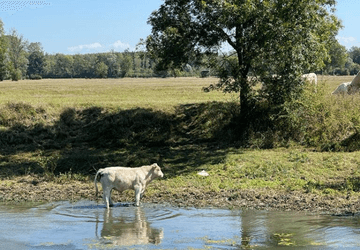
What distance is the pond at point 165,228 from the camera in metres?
13.2

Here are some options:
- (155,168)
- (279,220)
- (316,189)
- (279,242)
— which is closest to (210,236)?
(279,242)

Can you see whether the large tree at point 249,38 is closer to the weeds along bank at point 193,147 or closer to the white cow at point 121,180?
the weeds along bank at point 193,147

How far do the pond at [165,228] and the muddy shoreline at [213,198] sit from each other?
78 centimetres

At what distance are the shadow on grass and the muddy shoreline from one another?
289cm

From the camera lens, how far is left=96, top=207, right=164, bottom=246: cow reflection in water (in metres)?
13.5

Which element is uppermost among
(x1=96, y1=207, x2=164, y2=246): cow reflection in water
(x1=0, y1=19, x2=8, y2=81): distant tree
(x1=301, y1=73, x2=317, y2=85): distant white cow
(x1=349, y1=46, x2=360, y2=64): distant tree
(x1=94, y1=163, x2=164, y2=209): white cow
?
(x1=349, y1=46, x2=360, y2=64): distant tree

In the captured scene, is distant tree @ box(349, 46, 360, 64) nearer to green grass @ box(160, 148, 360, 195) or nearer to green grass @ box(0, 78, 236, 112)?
green grass @ box(0, 78, 236, 112)

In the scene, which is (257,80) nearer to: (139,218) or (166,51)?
(166,51)

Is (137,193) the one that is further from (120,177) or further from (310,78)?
(310,78)

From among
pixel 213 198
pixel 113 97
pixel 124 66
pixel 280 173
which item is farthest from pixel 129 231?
pixel 124 66

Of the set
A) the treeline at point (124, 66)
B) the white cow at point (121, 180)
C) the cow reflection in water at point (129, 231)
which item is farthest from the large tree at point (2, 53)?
the cow reflection in water at point (129, 231)

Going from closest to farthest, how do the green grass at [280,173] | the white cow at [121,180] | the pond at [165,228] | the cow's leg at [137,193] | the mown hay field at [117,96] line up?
the pond at [165,228] → the white cow at [121,180] → the cow's leg at [137,193] → the green grass at [280,173] → the mown hay field at [117,96]

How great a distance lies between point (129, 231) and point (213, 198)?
4982 millimetres

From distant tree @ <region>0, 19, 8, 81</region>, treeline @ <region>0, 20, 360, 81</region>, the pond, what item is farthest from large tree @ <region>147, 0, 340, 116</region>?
distant tree @ <region>0, 19, 8, 81</region>
